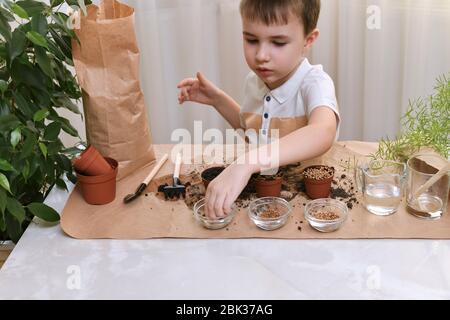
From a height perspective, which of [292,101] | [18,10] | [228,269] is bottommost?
[228,269]

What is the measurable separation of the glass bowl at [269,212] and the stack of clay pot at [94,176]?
12.6 inches

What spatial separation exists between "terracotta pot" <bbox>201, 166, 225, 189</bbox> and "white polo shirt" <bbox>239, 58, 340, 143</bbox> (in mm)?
184

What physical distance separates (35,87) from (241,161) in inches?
18.3

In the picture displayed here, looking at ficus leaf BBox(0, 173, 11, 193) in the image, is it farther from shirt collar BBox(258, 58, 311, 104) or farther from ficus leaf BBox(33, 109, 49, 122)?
shirt collar BBox(258, 58, 311, 104)

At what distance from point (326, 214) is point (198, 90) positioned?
599mm

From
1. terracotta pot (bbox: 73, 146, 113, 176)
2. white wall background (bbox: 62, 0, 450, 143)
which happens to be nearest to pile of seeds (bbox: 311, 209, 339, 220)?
terracotta pot (bbox: 73, 146, 113, 176)

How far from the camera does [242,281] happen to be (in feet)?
2.83

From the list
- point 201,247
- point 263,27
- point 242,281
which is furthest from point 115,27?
point 242,281

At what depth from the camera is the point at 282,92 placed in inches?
50.6

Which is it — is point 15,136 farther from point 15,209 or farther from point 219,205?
point 219,205

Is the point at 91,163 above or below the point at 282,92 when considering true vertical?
below

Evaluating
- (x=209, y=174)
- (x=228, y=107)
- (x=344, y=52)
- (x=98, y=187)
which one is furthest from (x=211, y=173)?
(x=344, y=52)

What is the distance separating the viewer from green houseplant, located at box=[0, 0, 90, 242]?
3.25 ft
